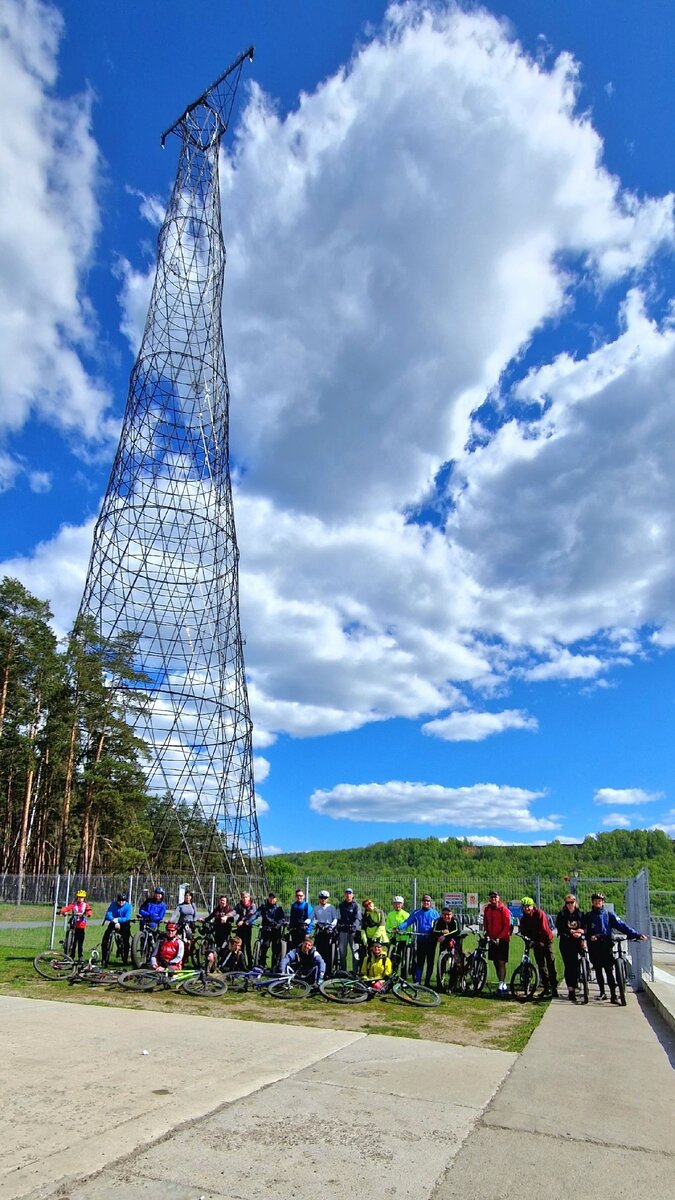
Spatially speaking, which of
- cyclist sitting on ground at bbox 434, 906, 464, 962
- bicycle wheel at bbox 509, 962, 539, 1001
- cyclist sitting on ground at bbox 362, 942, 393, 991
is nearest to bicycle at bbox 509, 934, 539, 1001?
bicycle wheel at bbox 509, 962, 539, 1001

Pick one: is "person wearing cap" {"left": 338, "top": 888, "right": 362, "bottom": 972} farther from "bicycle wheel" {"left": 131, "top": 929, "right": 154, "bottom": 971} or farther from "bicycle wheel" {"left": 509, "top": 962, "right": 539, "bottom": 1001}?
"bicycle wheel" {"left": 131, "top": 929, "right": 154, "bottom": 971}

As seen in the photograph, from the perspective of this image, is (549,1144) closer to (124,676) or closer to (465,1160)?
(465,1160)

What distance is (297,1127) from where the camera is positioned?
582 centimetres

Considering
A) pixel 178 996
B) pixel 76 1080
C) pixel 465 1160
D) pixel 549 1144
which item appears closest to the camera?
pixel 465 1160

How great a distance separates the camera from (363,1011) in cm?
1155

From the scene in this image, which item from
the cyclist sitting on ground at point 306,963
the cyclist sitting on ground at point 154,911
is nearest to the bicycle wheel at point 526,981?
the cyclist sitting on ground at point 306,963

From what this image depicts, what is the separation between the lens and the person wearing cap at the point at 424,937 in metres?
Answer: 14.1

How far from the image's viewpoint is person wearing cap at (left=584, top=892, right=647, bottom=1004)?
1269 centimetres

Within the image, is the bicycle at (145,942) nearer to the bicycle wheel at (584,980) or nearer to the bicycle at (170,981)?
the bicycle at (170,981)

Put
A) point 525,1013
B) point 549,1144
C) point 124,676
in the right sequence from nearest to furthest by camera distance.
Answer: point 549,1144, point 525,1013, point 124,676

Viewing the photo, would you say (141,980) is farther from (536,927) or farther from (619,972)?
(619,972)

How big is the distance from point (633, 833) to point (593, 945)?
211 ft

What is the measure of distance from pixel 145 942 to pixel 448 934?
5854 mm

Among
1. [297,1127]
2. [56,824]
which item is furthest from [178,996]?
[56,824]
